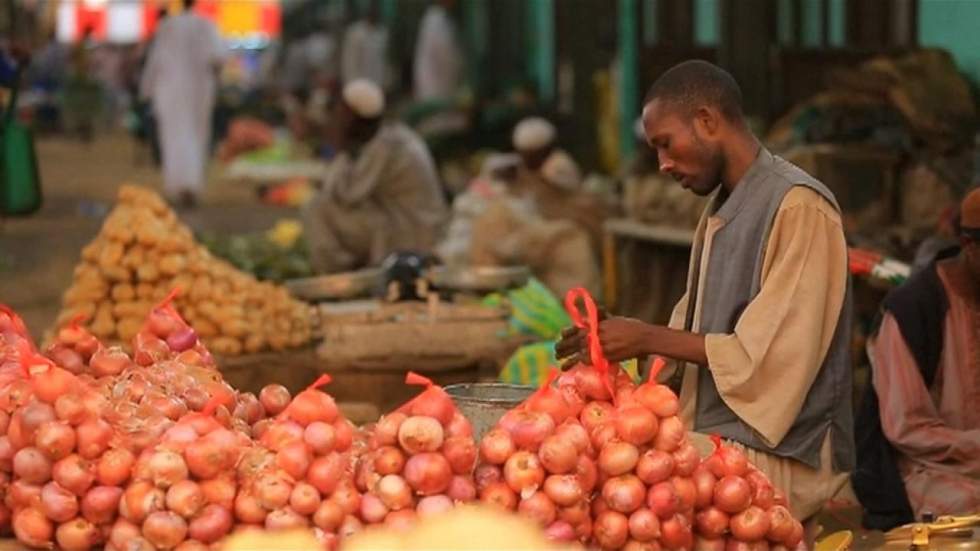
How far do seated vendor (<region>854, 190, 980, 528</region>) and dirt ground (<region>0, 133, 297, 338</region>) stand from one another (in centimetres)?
726

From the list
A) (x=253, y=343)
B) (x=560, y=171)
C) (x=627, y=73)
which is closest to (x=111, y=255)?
(x=253, y=343)

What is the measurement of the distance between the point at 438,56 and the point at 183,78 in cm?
495

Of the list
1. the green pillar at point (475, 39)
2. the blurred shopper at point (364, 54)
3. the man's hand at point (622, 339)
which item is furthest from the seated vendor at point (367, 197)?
the blurred shopper at point (364, 54)

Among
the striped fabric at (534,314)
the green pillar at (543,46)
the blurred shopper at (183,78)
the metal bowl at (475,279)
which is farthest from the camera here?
the green pillar at (543,46)

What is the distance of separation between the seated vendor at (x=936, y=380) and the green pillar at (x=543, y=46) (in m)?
14.5

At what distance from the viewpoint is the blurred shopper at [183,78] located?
18.9 metres

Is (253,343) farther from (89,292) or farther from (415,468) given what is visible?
(415,468)

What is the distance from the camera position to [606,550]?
3.86m

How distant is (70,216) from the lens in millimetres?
20547

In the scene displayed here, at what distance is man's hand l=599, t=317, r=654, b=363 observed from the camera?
14.8 ft

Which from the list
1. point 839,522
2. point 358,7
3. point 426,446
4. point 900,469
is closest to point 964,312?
point 900,469

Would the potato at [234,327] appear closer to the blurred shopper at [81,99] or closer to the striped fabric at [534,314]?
the striped fabric at [534,314]

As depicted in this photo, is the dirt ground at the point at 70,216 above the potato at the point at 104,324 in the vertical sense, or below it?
below

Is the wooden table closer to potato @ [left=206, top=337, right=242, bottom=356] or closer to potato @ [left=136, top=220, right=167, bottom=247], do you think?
potato @ [left=206, top=337, right=242, bottom=356]
